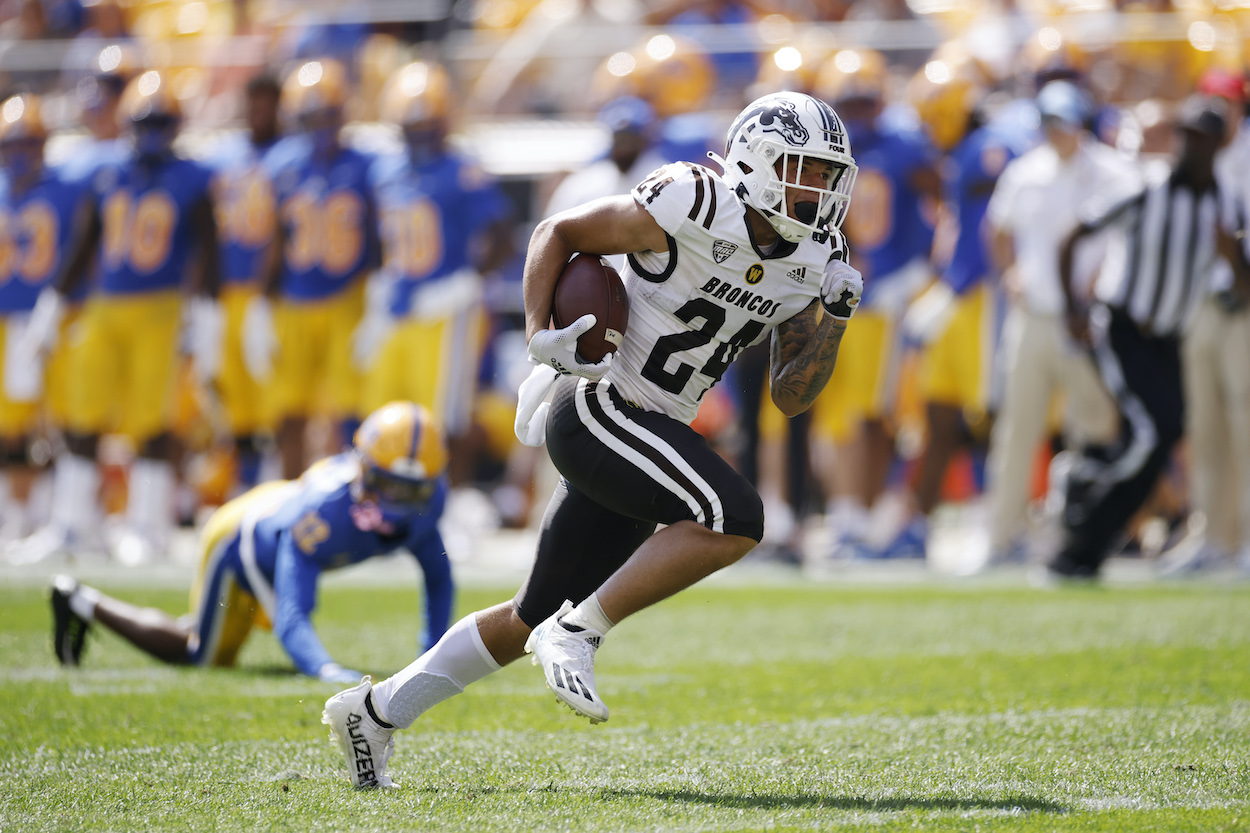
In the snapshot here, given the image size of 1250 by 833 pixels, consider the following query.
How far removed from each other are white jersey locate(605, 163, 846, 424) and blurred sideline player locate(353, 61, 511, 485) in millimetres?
4837

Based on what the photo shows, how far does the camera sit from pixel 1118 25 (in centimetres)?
909

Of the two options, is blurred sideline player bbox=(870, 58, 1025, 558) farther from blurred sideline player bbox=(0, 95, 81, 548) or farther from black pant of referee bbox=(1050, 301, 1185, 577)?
blurred sideline player bbox=(0, 95, 81, 548)

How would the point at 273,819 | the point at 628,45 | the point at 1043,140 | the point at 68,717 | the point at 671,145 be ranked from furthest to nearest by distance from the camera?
the point at 628,45 → the point at 671,145 → the point at 1043,140 → the point at 68,717 → the point at 273,819

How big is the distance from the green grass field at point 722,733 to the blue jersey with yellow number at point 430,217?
2.71 meters

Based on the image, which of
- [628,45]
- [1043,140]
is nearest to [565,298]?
[1043,140]

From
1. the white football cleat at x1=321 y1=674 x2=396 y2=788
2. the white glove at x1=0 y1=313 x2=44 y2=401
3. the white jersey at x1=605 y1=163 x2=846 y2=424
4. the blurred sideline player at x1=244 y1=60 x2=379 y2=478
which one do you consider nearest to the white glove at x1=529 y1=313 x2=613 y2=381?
the white jersey at x1=605 y1=163 x2=846 y2=424

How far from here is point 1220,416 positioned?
7504 millimetres

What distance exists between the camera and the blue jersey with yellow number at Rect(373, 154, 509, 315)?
8.34 meters

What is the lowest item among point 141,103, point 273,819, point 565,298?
point 273,819

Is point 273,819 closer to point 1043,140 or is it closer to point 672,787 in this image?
point 672,787

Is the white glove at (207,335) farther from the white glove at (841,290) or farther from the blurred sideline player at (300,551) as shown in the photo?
the white glove at (841,290)

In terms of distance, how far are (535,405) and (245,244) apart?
5795 millimetres

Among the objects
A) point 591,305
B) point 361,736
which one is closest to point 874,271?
point 591,305

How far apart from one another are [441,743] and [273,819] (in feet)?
3.01
